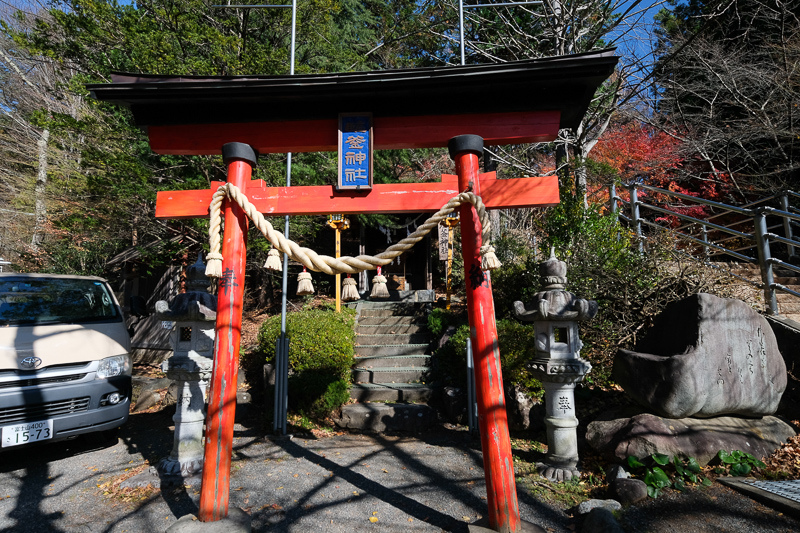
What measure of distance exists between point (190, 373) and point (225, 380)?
154 cm

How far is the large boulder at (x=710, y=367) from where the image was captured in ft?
13.2

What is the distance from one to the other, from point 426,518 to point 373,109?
3.72 metres

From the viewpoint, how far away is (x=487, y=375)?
10.3 ft

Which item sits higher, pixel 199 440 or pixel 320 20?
pixel 320 20

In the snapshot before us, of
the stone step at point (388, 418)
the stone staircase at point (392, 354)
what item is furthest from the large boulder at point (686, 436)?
the stone staircase at point (392, 354)

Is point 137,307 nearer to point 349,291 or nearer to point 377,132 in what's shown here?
point 349,291

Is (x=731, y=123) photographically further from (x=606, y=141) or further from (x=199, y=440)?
(x=199, y=440)

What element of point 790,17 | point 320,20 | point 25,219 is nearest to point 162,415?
point 320,20

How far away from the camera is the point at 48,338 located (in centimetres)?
459

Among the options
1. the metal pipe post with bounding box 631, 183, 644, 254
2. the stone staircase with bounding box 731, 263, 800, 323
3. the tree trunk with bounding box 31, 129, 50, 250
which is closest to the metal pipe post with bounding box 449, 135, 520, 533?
the stone staircase with bounding box 731, 263, 800, 323

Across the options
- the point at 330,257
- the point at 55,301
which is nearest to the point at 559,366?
the point at 330,257

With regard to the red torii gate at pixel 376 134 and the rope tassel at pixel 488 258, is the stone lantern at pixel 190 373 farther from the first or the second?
the rope tassel at pixel 488 258

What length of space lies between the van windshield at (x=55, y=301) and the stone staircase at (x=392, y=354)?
3901 millimetres

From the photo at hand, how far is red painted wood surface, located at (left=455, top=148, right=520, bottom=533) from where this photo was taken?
9.78 feet
